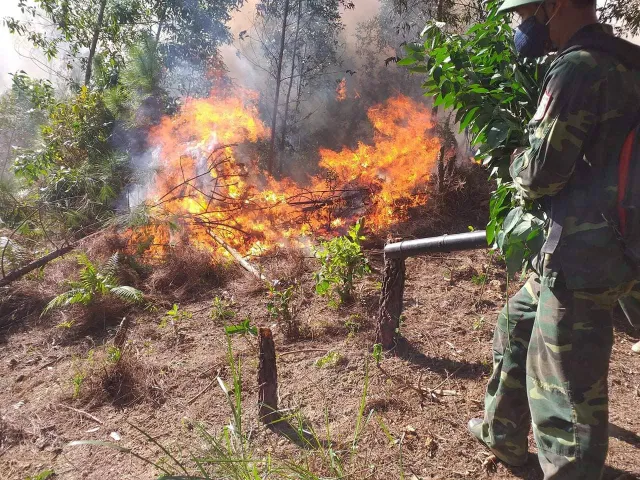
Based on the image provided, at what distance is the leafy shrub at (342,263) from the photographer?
4.49 meters

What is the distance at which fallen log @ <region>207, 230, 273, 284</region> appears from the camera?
572cm

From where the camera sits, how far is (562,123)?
1.67 m

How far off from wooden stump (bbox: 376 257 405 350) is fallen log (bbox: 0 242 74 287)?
16.3 ft

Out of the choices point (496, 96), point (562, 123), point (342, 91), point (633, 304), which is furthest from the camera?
point (342, 91)

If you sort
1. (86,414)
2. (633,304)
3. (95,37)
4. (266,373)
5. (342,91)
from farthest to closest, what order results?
(342,91)
(95,37)
(86,414)
(266,373)
(633,304)

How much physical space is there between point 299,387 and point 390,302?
1044mm

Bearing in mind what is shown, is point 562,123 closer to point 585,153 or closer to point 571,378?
point 585,153

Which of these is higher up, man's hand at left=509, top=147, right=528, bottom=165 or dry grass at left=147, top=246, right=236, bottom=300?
man's hand at left=509, top=147, right=528, bottom=165

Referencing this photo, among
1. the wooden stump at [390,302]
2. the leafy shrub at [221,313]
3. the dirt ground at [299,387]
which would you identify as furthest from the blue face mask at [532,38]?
the leafy shrub at [221,313]

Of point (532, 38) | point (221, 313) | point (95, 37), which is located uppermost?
point (95, 37)

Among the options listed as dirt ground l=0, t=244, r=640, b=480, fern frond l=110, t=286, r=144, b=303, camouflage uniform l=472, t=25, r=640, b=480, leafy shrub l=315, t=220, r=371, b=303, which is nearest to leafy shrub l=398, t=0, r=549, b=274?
camouflage uniform l=472, t=25, r=640, b=480

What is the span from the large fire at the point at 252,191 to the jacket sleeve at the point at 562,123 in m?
5.00

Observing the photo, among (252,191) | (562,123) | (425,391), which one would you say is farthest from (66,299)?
(562,123)

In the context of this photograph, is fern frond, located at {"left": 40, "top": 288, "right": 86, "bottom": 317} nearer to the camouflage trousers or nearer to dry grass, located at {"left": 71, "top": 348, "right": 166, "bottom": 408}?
dry grass, located at {"left": 71, "top": 348, "right": 166, "bottom": 408}
